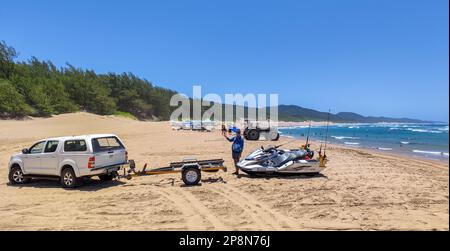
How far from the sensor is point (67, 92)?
195 feet

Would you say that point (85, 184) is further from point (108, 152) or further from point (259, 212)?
point (259, 212)

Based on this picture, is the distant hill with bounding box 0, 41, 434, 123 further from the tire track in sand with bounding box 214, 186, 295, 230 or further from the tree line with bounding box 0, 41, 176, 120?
the tire track in sand with bounding box 214, 186, 295, 230

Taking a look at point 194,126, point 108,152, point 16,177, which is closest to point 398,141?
point 194,126

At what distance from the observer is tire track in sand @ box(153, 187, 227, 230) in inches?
299

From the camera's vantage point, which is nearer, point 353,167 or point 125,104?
point 353,167

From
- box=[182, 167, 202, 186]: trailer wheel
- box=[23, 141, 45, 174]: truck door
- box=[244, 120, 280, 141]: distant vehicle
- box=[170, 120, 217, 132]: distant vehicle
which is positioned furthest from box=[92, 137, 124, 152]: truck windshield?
box=[170, 120, 217, 132]: distant vehicle

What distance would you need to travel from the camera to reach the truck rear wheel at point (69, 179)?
1183 cm

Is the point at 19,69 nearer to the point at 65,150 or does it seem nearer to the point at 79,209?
the point at 65,150

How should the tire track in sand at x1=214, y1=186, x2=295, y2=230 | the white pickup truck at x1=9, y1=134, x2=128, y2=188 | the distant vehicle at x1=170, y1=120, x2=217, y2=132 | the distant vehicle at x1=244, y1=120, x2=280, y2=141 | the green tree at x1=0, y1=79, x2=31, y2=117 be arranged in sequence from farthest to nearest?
the distant vehicle at x1=170, y1=120, x2=217, y2=132 < the green tree at x1=0, y1=79, x2=31, y2=117 < the distant vehicle at x1=244, y1=120, x2=280, y2=141 < the white pickup truck at x1=9, y1=134, x2=128, y2=188 < the tire track in sand at x1=214, y1=186, x2=295, y2=230

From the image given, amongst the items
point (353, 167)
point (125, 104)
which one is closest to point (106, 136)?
point (353, 167)

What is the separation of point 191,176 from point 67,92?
2110 inches

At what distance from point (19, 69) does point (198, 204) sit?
5160 cm

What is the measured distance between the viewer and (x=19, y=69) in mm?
51875
